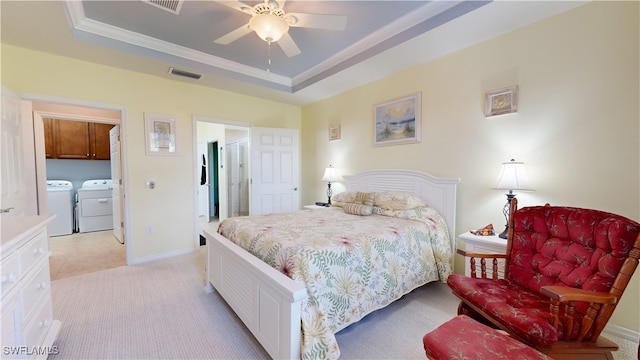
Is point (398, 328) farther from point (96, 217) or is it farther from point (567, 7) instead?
point (96, 217)

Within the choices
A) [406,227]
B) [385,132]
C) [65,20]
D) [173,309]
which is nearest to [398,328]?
[406,227]

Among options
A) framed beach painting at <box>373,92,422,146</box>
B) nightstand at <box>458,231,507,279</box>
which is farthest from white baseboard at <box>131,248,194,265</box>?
nightstand at <box>458,231,507,279</box>

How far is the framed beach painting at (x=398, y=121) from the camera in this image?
10.6ft

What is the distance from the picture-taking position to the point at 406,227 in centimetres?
242

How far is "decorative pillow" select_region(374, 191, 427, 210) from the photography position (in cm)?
285

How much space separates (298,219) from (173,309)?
4.55ft

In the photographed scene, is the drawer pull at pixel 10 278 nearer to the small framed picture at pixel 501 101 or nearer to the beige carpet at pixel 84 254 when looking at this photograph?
the beige carpet at pixel 84 254

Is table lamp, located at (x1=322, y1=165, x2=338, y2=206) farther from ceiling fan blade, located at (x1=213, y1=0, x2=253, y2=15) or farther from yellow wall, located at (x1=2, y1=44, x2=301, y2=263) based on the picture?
ceiling fan blade, located at (x1=213, y1=0, x2=253, y2=15)

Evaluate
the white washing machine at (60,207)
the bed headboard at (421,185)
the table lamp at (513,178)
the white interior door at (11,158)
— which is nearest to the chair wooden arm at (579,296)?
the table lamp at (513,178)

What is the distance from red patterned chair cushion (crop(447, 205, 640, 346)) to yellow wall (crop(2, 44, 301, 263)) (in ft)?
12.2

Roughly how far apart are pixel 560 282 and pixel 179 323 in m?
2.76

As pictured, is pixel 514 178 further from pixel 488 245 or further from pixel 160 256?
pixel 160 256

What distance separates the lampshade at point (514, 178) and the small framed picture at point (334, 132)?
2.58 m

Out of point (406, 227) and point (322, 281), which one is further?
point (406, 227)
